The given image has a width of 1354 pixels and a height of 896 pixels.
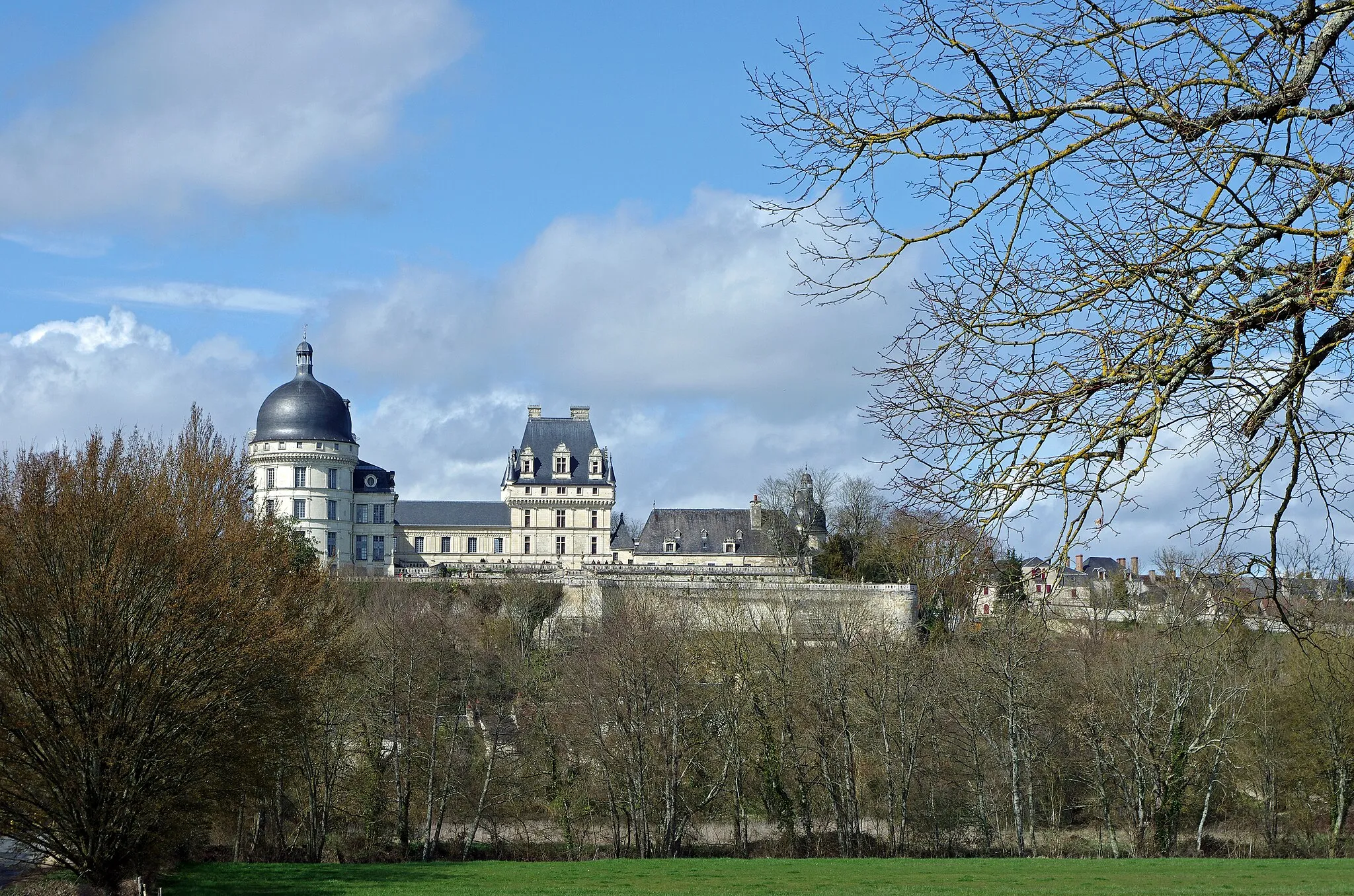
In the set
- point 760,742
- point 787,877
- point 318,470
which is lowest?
point 787,877

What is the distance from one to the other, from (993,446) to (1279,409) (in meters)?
1.18

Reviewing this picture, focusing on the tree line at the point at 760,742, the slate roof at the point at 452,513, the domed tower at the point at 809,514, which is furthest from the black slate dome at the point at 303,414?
the tree line at the point at 760,742

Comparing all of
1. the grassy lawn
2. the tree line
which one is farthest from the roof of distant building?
the grassy lawn

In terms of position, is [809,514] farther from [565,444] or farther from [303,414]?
[303,414]

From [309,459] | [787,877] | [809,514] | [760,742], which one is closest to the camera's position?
[787,877]

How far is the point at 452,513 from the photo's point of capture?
69438 millimetres

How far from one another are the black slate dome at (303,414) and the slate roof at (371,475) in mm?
1969

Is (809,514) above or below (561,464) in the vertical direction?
below

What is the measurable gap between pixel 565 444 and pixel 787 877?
51981mm

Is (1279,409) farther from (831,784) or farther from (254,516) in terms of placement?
(831,784)

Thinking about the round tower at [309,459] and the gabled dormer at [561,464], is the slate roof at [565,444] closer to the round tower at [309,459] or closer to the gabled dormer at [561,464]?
the gabled dormer at [561,464]

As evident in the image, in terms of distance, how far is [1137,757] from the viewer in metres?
25.8

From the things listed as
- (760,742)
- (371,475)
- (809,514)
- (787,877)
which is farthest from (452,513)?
(787,877)

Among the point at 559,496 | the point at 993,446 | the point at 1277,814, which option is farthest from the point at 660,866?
the point at 559,496
